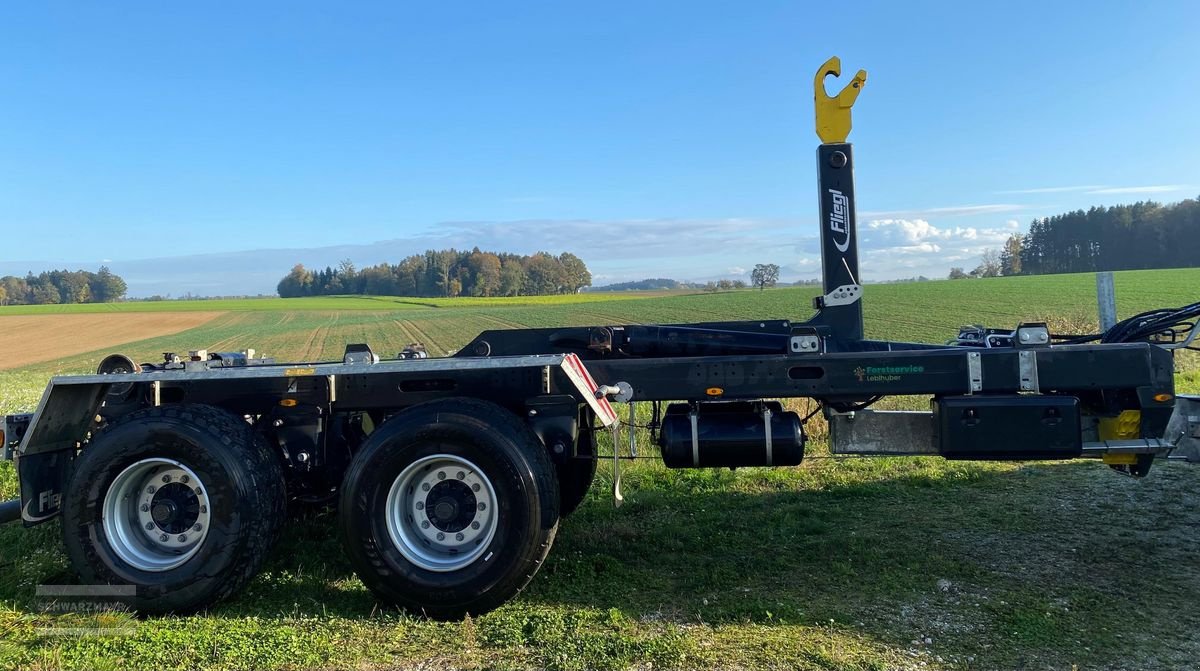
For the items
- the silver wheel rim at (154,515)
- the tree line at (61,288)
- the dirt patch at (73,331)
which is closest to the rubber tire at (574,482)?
the silver wheel rim at (154,515)

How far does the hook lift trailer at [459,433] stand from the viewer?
3875 millimetres

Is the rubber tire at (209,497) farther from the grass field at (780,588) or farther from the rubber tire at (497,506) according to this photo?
the rubber tire at (497,506)

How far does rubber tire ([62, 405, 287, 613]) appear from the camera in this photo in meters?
3.89

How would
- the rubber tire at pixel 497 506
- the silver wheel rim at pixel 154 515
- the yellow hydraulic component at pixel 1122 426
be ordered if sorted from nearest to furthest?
1. the rubber tire at pixel 497 506
2. the silver wheel rim at pixel 154 515
3. the yellow hydraulic component at pixel 1122 426

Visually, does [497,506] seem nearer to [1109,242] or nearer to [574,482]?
[574,482]

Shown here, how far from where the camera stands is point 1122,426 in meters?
4.31

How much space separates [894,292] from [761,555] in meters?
49.4

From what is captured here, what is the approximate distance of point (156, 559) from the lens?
13.4 ft

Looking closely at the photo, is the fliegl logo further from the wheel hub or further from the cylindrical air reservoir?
the wheel hub

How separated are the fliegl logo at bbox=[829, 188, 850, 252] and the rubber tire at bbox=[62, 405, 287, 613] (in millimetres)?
3863

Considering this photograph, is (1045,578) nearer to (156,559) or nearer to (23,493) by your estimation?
(156,559)

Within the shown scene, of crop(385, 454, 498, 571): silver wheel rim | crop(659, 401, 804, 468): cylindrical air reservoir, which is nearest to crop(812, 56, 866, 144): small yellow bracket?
crop(659, 401, 804, 468): cylindrical air reservoir

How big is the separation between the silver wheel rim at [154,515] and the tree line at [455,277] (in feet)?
54.6

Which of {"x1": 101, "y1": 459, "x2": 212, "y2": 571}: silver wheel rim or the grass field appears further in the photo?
{"x1": 101, "y1": 459, "x2": 212, "y2": 571}: silver wheel rim
